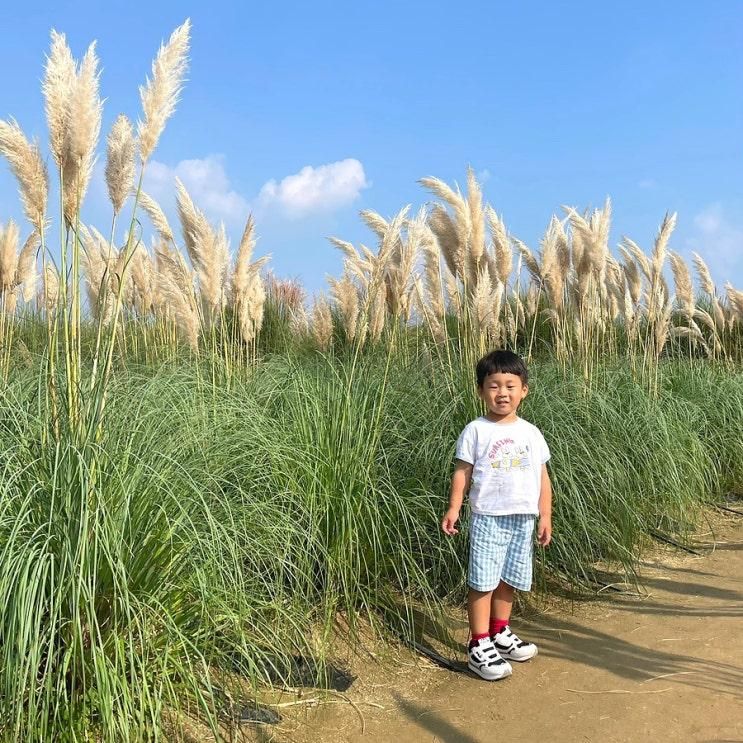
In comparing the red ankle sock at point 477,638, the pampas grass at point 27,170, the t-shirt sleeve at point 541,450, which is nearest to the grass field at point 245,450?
the pampas grass at point 27,170

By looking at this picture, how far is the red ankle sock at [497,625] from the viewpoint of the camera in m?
3.38

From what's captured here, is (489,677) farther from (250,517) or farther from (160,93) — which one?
(160,93)

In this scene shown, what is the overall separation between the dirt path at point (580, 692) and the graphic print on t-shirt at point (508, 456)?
87 centimetres

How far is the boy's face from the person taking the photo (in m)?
3.35

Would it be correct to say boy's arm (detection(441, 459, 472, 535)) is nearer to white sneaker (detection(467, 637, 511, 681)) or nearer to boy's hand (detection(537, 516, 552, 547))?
boy's hand (detection(537, 516, 552, 547))

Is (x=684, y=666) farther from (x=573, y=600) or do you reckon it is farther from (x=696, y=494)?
(x=696, y=494)

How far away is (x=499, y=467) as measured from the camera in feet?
10.9

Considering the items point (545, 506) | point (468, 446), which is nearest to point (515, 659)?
point (545, 506)

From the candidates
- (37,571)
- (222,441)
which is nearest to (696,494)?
(222,441)

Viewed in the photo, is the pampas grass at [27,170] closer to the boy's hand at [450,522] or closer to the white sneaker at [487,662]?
the boy's hand at [450,522]

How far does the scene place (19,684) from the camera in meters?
2.06

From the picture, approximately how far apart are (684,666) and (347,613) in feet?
4.88

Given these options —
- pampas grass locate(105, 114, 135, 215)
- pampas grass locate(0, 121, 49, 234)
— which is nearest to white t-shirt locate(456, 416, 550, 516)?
→ pampas grass locate(105, 114, 135, 215)

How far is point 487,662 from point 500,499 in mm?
689
